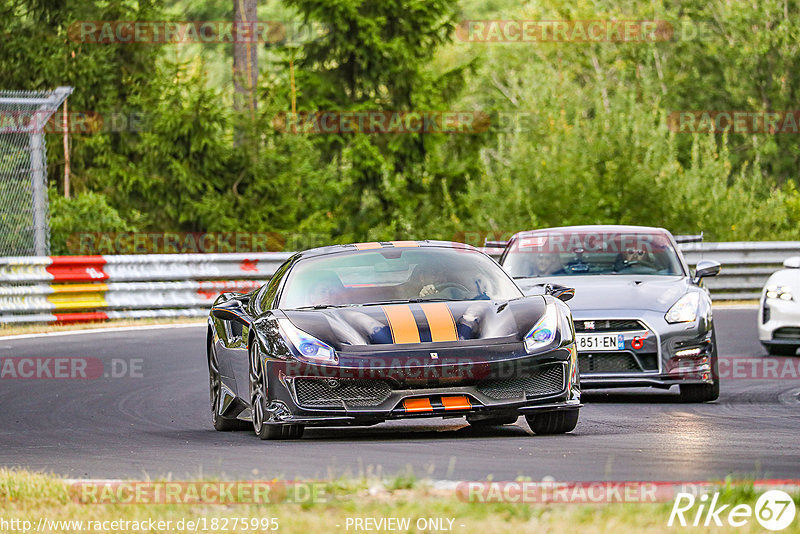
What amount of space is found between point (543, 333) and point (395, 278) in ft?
4.40

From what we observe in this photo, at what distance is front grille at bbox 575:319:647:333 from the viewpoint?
11.0 meters

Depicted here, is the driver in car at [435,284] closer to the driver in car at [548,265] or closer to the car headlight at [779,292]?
the driver in car at [548,265]

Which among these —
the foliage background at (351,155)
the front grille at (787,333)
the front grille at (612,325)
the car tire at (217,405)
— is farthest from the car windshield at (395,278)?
the foliage background at (351,155)

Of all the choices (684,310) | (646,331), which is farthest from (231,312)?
(684,310)

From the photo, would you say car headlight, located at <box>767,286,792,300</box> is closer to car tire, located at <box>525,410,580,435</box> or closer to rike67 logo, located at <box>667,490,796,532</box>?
car tire, located at <box>525,410,580,435</box>

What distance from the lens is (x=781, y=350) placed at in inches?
609

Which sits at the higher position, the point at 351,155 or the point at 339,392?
the point at 339,392

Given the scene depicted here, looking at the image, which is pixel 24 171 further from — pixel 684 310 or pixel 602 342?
pixel 684 310

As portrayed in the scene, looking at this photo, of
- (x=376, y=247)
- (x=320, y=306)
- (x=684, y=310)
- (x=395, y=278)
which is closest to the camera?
(x=320, y=306)

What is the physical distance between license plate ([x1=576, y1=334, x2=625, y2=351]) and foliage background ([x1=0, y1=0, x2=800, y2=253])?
1367 cm

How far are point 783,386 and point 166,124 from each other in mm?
18474

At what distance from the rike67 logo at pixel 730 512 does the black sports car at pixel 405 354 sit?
8.84 ft

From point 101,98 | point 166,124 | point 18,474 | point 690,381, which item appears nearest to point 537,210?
point 166,124

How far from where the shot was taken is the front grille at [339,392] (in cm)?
806
